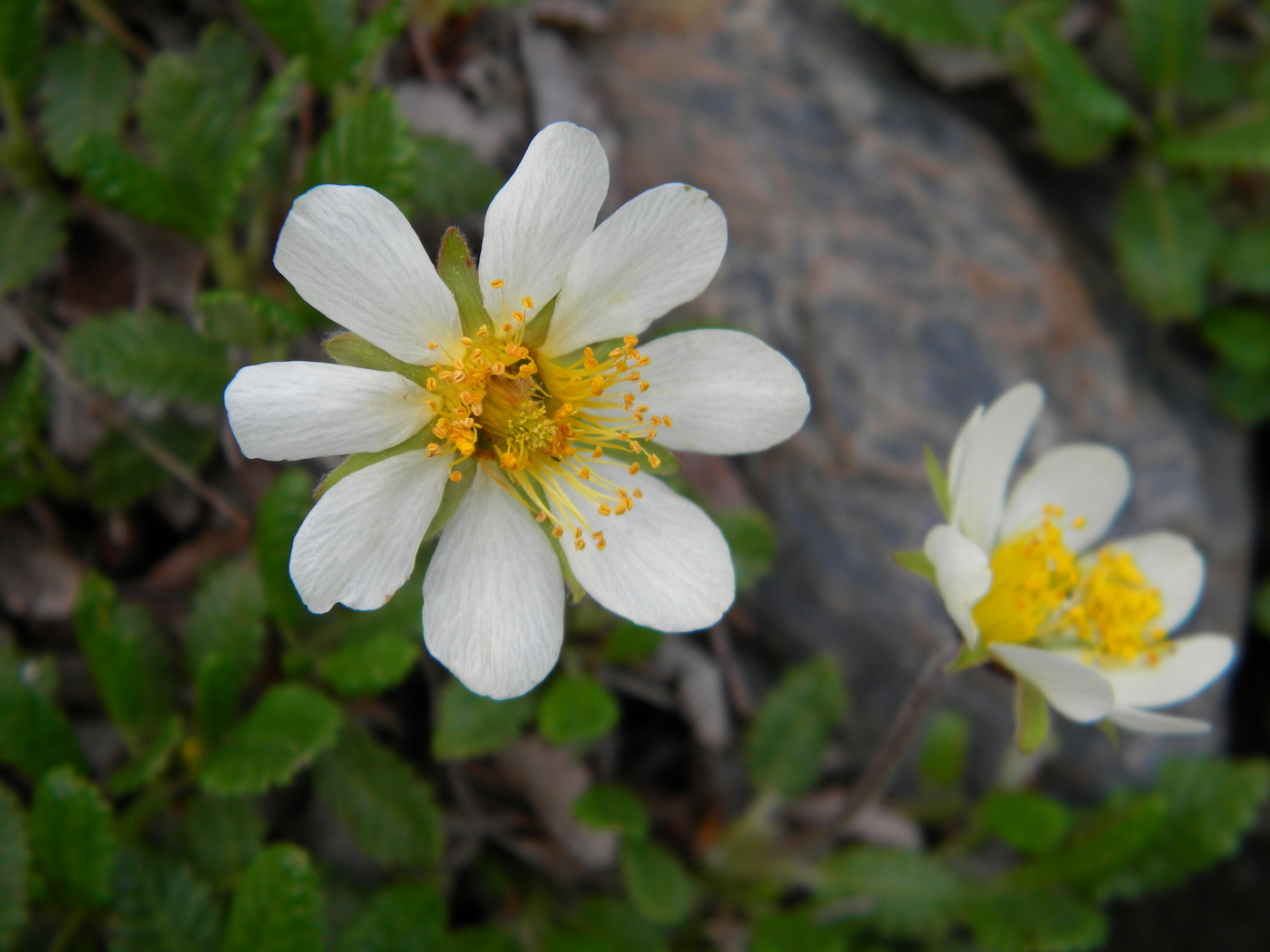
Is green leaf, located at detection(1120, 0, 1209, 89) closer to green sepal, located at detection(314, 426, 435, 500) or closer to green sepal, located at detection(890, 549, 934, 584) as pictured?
green sepal, located at detection(890, 549, 934, 584)

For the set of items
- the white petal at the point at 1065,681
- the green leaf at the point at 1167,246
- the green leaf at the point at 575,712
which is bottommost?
the green leaf at the point at 575,712

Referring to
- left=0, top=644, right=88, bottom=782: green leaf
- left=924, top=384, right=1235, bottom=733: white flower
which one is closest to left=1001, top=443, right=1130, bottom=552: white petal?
left=924, top=384, right=1235, bottom=733: white flower

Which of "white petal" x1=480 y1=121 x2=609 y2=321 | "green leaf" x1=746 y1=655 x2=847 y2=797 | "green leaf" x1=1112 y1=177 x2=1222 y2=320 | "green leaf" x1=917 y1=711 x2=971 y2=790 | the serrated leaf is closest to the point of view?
Result: "white petal" x1=480 y1=121 x2=609 y2=321

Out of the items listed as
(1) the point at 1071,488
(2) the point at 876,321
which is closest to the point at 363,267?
(1) the point at 1071,488

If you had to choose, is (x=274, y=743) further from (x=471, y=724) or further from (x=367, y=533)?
(x=367, y=533)

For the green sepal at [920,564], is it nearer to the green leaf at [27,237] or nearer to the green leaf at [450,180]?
the green leaf at [450,180]

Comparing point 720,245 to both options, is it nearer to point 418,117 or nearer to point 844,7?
point 418,117

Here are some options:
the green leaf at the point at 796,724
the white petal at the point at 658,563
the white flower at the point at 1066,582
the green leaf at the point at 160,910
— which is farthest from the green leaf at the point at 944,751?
the green leaf at the point at 160,910
